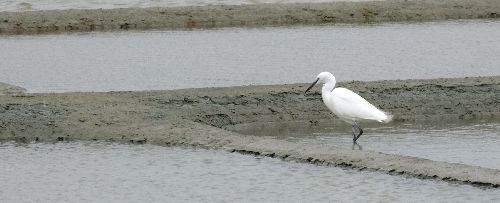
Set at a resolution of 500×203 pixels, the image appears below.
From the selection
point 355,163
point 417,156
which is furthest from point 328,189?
point 417,156

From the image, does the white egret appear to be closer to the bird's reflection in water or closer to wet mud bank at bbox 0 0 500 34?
the bird's reflection in water

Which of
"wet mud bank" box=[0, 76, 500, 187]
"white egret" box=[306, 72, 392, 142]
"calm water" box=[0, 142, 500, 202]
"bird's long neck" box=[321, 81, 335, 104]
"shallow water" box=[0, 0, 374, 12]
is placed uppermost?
"shallow water" box=[0, 0, 374, 12]

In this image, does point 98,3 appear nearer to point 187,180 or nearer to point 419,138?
point 419,138

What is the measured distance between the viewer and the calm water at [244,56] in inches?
712

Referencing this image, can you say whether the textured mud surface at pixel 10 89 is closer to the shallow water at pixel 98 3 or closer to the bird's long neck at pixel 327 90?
the bird's long neck at pixel 327 90

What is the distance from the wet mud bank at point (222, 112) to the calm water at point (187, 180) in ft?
1.43

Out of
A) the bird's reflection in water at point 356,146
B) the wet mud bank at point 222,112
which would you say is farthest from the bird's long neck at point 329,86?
the wet mud bank at point 222,112

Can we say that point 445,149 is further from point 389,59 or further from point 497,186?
point 389,59

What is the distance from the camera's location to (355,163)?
38.4 feet

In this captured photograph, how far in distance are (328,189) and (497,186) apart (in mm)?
1383

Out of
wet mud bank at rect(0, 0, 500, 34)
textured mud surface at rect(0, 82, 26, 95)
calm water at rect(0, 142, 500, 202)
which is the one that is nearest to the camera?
calm water at rect(0, 142, 500, 202)

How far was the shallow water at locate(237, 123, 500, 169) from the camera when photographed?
12281 millimetres

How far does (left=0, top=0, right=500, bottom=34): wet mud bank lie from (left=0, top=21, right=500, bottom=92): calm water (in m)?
1.08

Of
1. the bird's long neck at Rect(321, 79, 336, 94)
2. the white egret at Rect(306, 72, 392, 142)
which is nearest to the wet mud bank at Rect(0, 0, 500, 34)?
the bird's long neck at Rect(321, 79, 336, 94)
